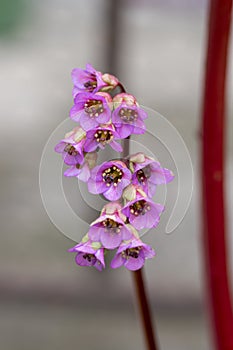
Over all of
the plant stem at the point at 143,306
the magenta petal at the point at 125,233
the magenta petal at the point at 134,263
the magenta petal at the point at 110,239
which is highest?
the magenta petal at the point at 125,233

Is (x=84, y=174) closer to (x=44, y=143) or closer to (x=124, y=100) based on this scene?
(x=124, y=100)

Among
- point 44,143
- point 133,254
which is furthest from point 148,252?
point 44,143

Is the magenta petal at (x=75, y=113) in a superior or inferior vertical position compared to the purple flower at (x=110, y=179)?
superior

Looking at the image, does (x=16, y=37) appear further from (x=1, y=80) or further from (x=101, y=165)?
(x=101, y=165)

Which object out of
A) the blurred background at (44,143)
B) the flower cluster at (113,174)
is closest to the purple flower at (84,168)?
the flower cluster at (113,174)

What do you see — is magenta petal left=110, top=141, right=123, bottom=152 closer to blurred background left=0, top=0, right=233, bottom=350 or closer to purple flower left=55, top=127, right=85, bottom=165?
purple flower left=55, top=127, right=85, bottom=165

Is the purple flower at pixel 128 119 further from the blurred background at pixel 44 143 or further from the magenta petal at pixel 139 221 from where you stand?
A: the blurred background at pixel 44 143

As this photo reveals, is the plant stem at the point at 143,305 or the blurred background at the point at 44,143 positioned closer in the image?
the plant stem at the point at 143,305
